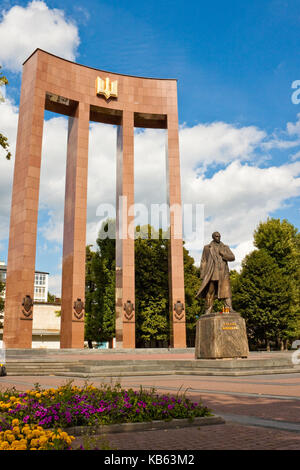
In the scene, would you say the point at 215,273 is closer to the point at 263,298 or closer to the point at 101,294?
the point at 263,298

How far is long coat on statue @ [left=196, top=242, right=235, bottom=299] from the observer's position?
59.0 feet

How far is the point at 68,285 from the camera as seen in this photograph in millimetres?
33000

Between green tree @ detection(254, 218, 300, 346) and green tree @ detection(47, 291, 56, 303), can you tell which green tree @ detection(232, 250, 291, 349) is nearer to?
green tree @ detection(254, 218, 300, 346)

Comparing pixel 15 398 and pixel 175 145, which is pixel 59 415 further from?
pixel 175 145

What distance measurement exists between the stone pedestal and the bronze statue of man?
110 cm

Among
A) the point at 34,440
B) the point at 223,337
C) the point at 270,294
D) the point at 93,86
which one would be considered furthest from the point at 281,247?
the point at 34,440

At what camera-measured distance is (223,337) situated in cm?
1644

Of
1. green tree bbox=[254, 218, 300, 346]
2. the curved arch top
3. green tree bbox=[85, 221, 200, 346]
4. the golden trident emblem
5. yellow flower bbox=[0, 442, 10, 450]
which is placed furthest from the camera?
green tree bbox=[254, 218, 300, 346]

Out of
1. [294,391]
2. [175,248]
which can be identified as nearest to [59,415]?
[294,391]

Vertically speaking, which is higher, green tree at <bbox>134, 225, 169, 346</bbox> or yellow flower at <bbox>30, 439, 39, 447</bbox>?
green tree at <bbox>134, 225, 169, 346</bbox>

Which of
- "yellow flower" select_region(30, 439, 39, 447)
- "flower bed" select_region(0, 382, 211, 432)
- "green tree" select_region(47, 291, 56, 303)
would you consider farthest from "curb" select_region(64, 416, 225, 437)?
"green tree" select_region(47, 291, 56, 303)

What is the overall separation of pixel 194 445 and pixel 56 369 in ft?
49.1
